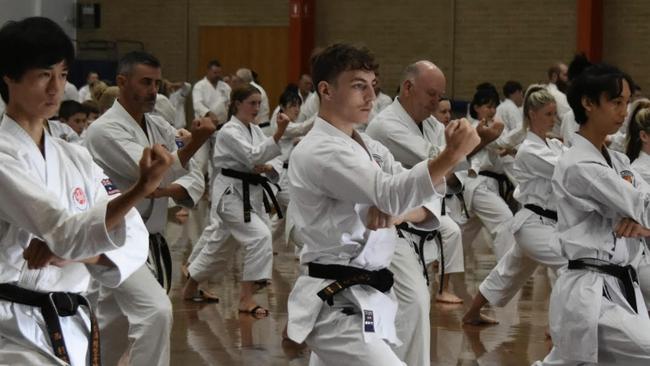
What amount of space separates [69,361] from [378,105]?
14104 millimetres

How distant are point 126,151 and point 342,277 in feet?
6.58

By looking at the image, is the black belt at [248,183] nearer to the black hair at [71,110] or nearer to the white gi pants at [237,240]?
the white gi pants at [237,240]

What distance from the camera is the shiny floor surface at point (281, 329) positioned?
7535mm

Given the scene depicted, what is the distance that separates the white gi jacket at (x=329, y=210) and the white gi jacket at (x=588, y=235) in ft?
3.46

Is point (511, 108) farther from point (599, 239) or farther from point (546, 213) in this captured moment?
point (599, 239)

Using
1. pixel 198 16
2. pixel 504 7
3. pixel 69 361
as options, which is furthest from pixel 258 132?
pixel 198 16

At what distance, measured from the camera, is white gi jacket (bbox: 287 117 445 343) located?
14.7 feet

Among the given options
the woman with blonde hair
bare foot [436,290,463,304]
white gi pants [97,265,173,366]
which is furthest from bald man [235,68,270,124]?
white gi pants [97,265,173,366]

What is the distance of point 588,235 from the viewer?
17.6ft

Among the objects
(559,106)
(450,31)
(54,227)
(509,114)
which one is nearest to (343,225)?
(54,227)

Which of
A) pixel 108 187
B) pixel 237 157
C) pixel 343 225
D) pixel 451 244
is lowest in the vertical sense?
pixel 451 244

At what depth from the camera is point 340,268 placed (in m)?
4.64

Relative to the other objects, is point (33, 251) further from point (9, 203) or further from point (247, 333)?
point (247, 333)

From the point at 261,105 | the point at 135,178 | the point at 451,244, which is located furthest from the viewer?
the point at 261,105
